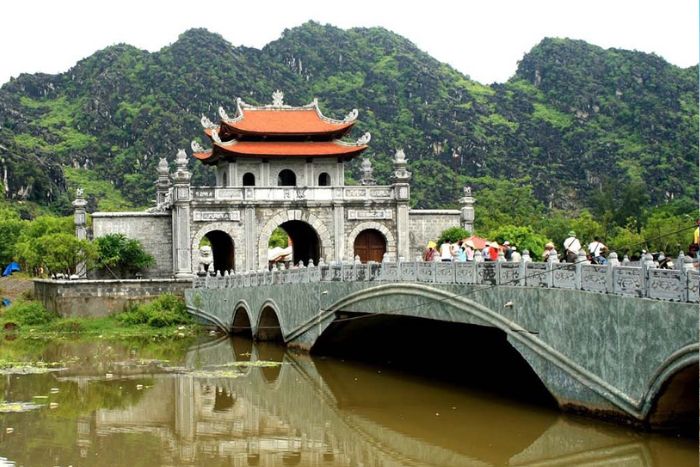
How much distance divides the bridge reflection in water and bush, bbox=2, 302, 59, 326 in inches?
520

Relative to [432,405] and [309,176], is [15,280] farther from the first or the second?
[432,405]

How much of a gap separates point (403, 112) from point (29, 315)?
211 ft

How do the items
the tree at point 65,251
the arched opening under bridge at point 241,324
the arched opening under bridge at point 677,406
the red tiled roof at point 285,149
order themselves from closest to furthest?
the arched opening under bridge at point 677,406 → the arched opening under bridge at point 241,324 → the tree at point 65,251 → the red tiled roof at point 285,149

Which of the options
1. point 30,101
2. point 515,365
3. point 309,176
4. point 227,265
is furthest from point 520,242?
point 30,101

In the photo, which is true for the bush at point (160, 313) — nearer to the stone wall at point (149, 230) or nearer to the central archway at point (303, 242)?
the stone wall at point (149, 230)

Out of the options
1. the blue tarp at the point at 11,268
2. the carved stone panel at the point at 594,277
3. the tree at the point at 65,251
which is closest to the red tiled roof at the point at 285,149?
the tree at the point at 65,251

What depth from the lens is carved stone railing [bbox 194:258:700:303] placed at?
14.8 m

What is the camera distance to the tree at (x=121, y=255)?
132 feet

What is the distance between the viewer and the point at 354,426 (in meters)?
19.8

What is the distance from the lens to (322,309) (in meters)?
27.7

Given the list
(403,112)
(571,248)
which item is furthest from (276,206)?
(403,112)

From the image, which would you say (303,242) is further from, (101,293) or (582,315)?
(582,315)

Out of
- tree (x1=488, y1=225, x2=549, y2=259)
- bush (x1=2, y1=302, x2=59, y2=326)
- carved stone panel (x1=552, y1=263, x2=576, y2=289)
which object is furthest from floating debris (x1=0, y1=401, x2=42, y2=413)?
tree (x1=488, y1=225, x2=549, y2=259)

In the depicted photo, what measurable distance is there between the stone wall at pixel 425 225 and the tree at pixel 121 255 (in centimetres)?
1017
